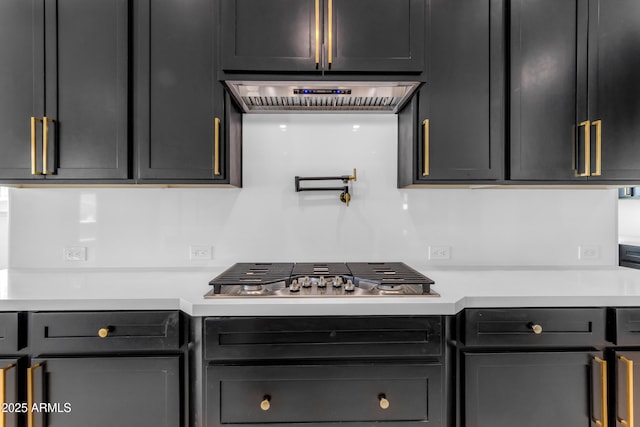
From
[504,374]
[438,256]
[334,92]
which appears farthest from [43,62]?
[504,374]

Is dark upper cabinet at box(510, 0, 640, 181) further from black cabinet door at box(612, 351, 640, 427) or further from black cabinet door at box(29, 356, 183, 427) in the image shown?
black cabinet door at box(29, 356, 183, 427)

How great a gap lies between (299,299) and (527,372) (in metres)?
0.93

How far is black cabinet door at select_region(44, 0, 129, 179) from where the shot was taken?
4.91 ft

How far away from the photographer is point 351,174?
1.92 meters

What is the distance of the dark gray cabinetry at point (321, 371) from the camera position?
1.25 meters

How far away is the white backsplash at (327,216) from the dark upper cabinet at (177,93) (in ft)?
1.20

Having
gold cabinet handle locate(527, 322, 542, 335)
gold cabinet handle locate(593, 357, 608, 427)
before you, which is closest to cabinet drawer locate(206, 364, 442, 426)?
gold cabinet handle locate(527, 322, 542, 335)

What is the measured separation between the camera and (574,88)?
1562 mm

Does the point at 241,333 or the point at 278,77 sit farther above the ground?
the point at 278,77

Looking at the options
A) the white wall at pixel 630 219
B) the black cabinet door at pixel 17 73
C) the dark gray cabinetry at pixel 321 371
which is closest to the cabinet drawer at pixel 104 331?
the dark gray cabinetry at pixel 321 371

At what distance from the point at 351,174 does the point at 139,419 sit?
4.90 ft

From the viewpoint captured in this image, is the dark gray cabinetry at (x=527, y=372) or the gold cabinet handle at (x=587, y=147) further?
the gold cabinet handle at (x=587, y=147)

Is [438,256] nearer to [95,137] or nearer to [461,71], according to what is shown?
[461,71]

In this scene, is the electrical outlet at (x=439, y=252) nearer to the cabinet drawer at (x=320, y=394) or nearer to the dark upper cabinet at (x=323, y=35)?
the cabinet drawer at (x=320, y=394)
